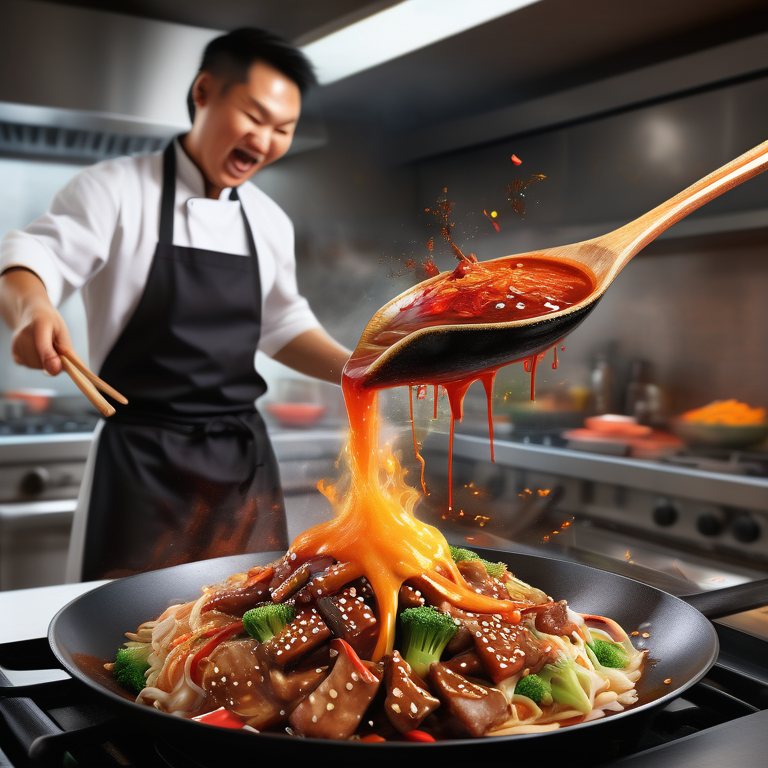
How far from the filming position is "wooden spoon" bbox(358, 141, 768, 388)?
88cm

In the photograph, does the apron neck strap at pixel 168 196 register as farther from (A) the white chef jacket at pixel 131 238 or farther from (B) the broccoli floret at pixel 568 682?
(B) the broccoli floret at pixel 568 682

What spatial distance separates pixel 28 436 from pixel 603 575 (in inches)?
107

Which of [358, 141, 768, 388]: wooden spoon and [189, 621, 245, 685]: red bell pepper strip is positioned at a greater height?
[358, 141, 768, 388]: wooden spoon

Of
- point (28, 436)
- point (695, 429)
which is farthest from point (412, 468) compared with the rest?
point (28, 436)

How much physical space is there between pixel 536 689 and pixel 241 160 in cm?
181

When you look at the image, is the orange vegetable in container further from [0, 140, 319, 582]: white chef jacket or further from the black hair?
the black hair

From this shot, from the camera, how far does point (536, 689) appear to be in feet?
2.90

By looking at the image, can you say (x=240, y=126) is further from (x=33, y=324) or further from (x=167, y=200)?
(x=33, y=324)

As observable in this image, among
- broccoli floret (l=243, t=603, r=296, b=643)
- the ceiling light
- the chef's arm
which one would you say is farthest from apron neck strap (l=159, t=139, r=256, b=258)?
broccoli floret (l=243, t=603, r=296, b=643)

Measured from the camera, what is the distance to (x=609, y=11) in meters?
2.64

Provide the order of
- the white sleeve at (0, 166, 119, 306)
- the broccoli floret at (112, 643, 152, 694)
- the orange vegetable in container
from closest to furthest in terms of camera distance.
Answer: the broccoli floret at (112, 643, 152, 694) < the white sleeve at (0, 166, 119, 306) < the orange vegetable in container

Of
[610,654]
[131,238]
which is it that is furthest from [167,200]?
[610,654]

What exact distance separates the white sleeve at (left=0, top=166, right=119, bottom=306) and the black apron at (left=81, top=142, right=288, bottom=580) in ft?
0.53

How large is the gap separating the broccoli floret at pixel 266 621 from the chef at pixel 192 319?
3.57 feet
